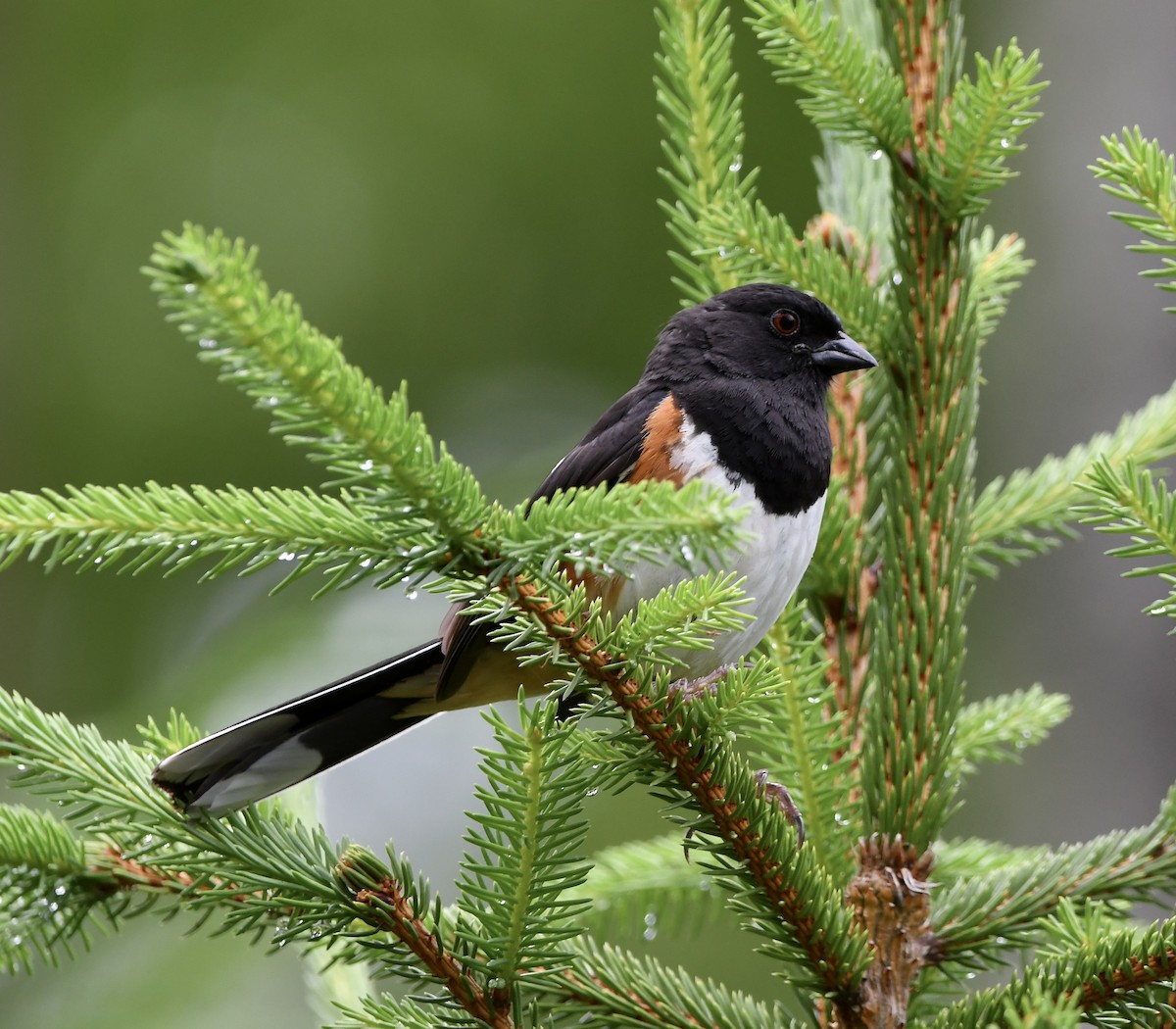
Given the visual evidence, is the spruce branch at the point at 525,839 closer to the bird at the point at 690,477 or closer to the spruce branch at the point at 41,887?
the bird at the point at 690,477

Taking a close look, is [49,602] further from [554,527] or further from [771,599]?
[554,527]

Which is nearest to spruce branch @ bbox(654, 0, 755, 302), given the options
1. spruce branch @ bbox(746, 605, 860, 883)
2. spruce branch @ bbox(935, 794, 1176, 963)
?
spruce branch @ bbox(746, 605, 860, 883)

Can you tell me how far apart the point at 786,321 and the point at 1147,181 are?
46.1 inches

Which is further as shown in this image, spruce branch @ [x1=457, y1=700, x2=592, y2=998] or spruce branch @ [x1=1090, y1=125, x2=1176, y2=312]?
spruce branch @ [x1=1090, y1=125, x2=1176, y2=312]

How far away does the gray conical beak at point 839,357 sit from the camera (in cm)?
230

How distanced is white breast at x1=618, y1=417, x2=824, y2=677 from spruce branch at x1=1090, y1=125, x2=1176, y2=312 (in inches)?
26.7

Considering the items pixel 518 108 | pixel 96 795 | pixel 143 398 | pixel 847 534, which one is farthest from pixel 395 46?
pixel 96 795

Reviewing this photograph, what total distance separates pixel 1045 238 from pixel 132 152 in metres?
4.72

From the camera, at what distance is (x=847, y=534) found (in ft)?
6.68

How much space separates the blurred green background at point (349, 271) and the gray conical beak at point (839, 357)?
2.27m

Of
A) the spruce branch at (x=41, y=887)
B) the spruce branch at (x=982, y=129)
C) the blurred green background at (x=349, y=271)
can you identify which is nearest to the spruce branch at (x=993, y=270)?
the spruce branch at (x=982, y=129)

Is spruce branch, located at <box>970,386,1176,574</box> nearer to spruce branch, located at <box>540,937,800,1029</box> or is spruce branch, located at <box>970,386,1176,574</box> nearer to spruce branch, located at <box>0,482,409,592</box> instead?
spruce branch, located at <box>540,937,800,1029</box>

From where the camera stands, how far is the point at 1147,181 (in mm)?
1389

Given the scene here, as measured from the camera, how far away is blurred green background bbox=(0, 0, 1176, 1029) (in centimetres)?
494
